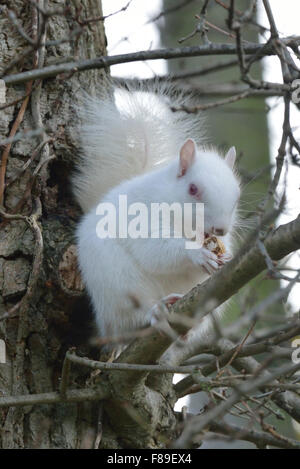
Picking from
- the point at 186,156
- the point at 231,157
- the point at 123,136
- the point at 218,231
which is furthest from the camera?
the point at 123,136

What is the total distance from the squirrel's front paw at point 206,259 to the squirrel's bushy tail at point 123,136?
55 cm

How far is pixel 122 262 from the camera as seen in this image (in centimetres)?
243

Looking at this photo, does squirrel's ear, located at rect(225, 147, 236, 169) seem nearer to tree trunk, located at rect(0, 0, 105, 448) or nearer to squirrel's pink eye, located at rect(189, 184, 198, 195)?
squirrel's pink eye, located at rect(189, 184, 198, 195)

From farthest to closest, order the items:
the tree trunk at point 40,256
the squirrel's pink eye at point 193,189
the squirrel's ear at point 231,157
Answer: the squirrel's ear at point 231,157, the squirrel's pink eye at point 193,189, the tree trunk at point 40,256

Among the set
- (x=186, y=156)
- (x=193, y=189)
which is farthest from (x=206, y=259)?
(x=186, y=156)

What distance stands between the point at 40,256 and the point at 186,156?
0.61 m

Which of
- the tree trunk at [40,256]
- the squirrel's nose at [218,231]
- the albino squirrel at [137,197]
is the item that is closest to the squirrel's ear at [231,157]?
the albino squirrel at [137,197]

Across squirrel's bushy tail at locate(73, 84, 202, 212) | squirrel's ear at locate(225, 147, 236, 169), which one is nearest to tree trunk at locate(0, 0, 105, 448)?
squirrel's bushy tail at locate(73, 84, 202, 212)

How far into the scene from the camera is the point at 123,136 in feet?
9.01

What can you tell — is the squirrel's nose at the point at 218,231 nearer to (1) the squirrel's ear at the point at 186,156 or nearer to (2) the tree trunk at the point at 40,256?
(1) the squirrel's ear at the point at 186,156

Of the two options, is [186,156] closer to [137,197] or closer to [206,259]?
[137,197]

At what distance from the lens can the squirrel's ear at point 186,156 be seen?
2.44 m
